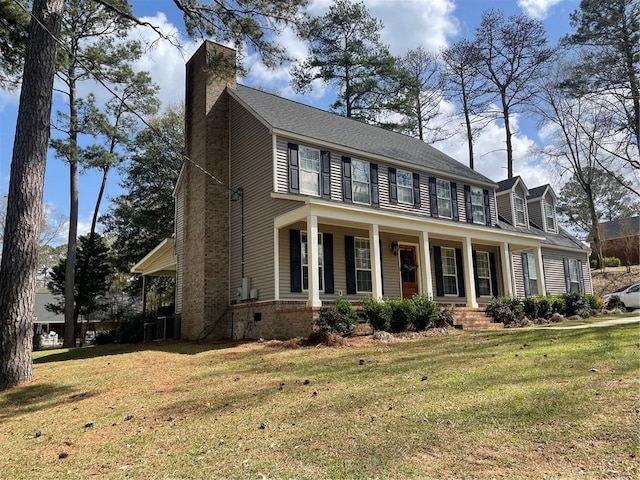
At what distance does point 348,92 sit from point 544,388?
24860mm

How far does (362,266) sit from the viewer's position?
15.0 meters

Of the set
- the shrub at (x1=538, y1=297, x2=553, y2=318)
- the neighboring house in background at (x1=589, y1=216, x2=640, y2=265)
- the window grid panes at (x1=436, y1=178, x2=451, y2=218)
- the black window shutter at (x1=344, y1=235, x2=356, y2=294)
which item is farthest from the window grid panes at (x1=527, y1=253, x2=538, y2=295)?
the neighboring house in background at (x1=589, y1=216, x2=640, y2=265)

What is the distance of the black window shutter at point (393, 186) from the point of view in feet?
51.6

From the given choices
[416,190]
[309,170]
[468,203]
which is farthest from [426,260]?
[468,203]

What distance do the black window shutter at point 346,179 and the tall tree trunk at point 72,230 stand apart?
14.5 m

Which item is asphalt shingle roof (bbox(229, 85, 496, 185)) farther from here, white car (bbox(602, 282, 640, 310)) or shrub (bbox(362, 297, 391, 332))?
white car (bbox(602, 282, 640, 310))

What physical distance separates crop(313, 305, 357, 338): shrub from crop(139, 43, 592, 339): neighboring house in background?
476mm

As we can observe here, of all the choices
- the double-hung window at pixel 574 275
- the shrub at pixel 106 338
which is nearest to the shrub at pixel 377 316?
the shrub at pixel 106 338

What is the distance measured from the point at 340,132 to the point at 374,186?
101 inches

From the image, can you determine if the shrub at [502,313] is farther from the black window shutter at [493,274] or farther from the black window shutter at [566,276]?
the black window shutter at [566,276]

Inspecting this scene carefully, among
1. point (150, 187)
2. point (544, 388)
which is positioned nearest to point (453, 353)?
point (544, 388)

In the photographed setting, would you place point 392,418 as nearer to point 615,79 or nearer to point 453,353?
point 453,353

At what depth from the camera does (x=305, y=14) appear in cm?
1152

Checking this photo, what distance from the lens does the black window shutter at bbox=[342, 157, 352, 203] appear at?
1456 centimetres
